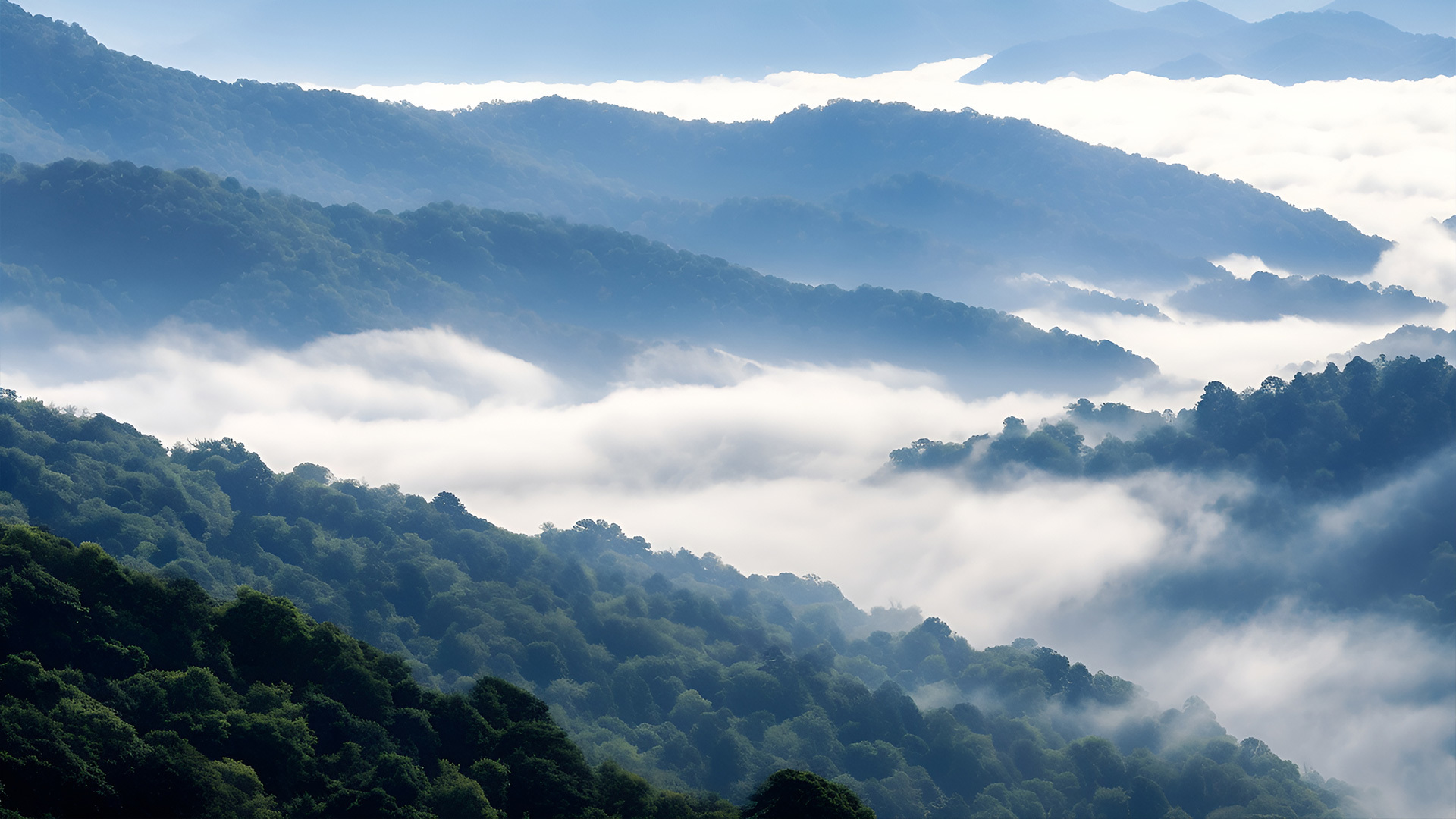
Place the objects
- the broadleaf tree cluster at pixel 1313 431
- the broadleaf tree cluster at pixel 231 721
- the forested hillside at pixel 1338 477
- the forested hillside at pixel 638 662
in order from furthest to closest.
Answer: the broadleaf tree cluster at pixel 1313 431 < the forested hillside at pixel 1338 477 < the forested hillside at pixel 638 662 < the broadleaf tree cluster at pixel 231 721

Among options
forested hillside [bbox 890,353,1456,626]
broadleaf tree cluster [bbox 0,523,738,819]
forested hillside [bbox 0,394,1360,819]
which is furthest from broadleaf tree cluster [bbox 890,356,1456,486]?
broadleaf tree cluster [bbox 0,523,738,819]

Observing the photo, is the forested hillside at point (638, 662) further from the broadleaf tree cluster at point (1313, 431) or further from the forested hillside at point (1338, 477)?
the broadleaf tree cluster at point (1313, 431)

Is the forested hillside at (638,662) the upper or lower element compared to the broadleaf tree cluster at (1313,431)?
lower

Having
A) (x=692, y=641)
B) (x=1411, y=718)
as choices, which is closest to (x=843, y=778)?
(x=692, y=641)

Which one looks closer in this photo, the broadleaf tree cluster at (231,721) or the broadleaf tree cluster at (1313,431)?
the broadleaf tree cluster at (231,721)

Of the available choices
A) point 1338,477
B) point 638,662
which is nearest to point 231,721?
point 638,662

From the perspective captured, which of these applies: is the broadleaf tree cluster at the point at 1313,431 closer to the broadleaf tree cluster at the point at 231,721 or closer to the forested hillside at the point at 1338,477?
the forested hillside at the point at 1338,477

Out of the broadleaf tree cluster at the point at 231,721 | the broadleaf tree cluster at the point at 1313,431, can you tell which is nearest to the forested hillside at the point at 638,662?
the broadleaf tree cluster at the point at 231,721

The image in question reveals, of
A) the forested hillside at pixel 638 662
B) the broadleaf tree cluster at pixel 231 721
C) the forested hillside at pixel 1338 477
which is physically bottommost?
the broadleaf tree cluster at pixel 231 721

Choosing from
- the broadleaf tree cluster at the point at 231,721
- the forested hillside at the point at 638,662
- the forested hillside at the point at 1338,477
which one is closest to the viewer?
the broadleaf tree cluster at the point at 231,721
